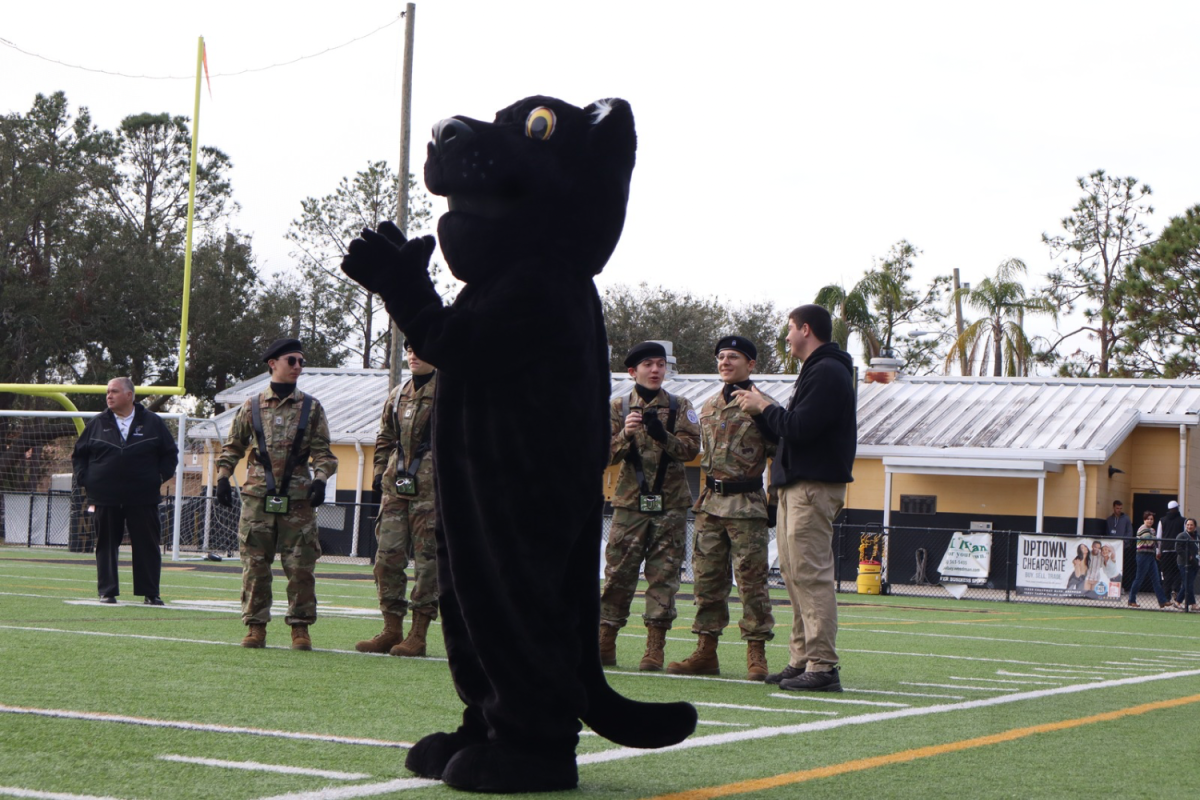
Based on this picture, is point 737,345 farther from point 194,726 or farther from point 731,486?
point 194,726

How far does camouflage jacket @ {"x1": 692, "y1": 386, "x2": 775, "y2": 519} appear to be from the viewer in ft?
27.9

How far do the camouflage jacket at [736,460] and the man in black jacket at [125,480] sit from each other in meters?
5.57

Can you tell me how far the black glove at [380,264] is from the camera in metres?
4.37

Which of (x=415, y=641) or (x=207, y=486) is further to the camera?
(x=207, y=486)

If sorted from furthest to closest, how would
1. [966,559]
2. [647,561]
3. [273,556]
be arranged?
1. [966,559]
2. [273,556]
3. [647,561]

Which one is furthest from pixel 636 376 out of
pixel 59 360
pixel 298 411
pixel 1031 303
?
pixel 59 360

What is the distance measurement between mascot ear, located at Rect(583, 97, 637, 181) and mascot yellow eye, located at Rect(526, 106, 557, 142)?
0.14m

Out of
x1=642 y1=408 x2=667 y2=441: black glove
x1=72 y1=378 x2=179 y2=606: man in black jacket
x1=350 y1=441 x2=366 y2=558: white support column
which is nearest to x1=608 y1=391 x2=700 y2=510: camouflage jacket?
x1=642 y1=408 x2=667 y2=441: black glove

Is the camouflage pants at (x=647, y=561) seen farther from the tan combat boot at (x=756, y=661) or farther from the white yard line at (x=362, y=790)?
the white yard line at (x=362, y=790)

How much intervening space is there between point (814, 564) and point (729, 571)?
105cm

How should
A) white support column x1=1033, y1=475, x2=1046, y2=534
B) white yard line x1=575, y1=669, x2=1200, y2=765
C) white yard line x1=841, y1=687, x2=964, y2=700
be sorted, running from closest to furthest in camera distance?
1. white yard line x1=575, y1=669, x2=1200, y2=765
2. white yard line x1=841, y1=687, x2=964, y2=700
3. white support column x1=1033, y1=475, x2=1046, y2=534

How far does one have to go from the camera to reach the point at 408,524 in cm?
929

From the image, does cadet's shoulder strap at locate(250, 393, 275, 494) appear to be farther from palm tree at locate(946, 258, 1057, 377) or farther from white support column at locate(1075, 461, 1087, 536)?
palm tree at locate(946, 258, 1057, 377)

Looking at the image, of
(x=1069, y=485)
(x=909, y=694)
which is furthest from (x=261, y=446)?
(x=1069, y=485)
